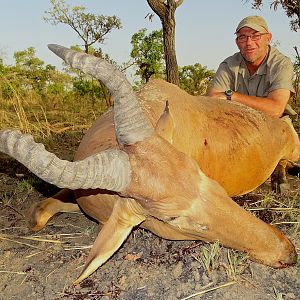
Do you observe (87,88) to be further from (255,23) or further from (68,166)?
(68,166)

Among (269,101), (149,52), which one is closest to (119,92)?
(269,101)

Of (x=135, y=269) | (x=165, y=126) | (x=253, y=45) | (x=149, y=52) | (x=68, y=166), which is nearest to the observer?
(x=68, y=166)

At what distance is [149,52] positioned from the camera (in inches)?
744

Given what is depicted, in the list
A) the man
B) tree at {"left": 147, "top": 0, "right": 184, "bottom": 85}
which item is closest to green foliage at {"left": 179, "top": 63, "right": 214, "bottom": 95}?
tree at {"left": 147, "top": 0, "right": 184, "bottom": 85}

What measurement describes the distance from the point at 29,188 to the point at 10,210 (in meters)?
0.45

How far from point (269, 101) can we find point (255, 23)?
1018mm

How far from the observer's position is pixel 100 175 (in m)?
2.73

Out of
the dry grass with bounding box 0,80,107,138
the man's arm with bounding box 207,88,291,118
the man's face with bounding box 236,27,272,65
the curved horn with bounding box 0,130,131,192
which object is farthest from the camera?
the dry grass with bounding box 0,80,107,138

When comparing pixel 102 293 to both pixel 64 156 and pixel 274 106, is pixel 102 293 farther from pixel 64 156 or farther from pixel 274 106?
pixel 64 156

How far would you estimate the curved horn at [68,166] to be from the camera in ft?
8.38

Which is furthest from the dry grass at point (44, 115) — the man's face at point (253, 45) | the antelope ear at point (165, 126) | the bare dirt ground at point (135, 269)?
the antelope ear at point (165, 126)

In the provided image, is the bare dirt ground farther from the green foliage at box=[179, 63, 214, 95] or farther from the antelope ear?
the green foliage at box=[179, 63, 214, 95]

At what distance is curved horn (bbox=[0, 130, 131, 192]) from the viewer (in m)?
2.55

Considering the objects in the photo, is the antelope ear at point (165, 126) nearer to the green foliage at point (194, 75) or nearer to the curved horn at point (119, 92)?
the curved horn at point (119, 92)
